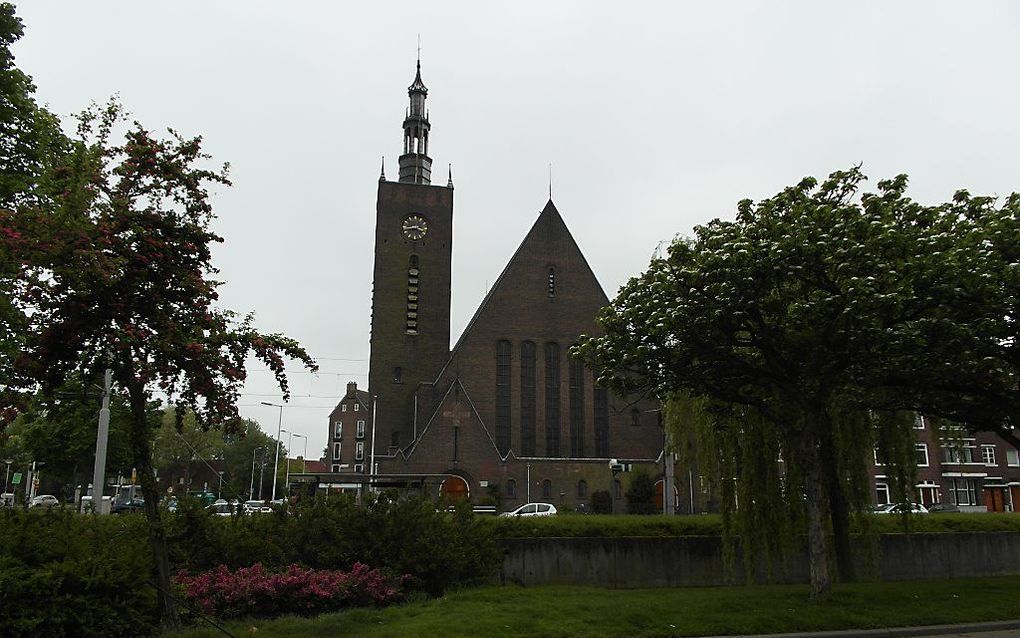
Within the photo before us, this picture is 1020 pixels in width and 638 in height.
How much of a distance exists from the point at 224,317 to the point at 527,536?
10.3 meters

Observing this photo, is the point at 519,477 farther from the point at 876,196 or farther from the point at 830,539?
the point at 876,196

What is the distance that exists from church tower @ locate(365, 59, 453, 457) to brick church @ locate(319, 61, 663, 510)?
8 cm

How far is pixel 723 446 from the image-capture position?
18.2m

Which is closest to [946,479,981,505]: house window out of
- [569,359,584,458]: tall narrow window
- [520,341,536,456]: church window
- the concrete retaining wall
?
[569,359,584,458]: tall narrow window

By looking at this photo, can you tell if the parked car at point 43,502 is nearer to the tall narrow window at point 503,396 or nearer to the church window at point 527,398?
the tall narrow window at point 503,396

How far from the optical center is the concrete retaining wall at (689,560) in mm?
19172

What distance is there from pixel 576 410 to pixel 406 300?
14.3 meters

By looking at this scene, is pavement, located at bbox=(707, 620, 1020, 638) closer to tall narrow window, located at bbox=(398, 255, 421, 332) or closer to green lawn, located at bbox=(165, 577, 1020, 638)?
green lawn, located at bbox=(165, 577, 1020, 638)

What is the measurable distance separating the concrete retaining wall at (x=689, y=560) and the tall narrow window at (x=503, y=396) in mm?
32015

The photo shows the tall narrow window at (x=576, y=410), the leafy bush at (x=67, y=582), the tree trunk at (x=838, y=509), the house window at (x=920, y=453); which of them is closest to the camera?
the leafy bush at (x=67, y=582)

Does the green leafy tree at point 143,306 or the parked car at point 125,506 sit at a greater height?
the green leafy tree at point 143,306

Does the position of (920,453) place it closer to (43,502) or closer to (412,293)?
(43,502)

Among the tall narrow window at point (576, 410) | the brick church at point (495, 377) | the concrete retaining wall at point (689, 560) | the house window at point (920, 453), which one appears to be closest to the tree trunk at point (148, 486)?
the concrete retaining wall at point (689, 560)

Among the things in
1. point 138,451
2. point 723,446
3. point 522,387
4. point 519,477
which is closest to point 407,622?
point 138,451
